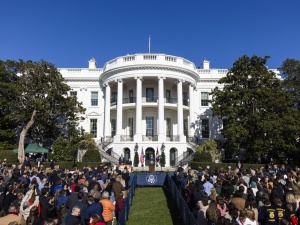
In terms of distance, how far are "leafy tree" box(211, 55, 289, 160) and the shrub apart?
12.8 metres

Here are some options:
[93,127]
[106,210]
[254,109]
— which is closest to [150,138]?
[93,127]

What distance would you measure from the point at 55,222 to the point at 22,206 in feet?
8.42

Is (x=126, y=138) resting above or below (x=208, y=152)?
above

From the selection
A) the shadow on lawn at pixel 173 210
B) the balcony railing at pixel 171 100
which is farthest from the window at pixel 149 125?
the shadow on lawn at pixel 173 210

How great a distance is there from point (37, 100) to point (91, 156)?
830 centimetres

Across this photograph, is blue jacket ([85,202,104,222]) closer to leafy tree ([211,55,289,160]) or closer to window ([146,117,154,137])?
leafy tree ([211,55,289,160])

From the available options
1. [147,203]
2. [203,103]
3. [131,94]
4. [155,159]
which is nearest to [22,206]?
[147,203]

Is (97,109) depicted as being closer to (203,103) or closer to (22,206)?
(203,103)

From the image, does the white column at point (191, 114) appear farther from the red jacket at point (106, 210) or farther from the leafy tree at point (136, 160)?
the red jacket at point (106, 210)

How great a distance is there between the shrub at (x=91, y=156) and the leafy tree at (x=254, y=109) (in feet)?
42.1

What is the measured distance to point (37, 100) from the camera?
28.6 m

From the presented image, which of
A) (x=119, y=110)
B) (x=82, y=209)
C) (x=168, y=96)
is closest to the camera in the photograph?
(x=82, y=209)

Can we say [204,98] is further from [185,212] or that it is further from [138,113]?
[185,212]

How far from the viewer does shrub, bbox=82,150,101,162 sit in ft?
88.8
